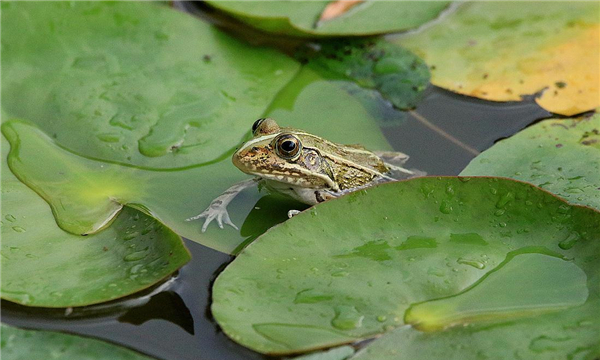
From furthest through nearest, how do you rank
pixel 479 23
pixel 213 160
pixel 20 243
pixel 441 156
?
pixel 479 23 < pixel 441 156 < pixel 213 160 < pixel 20 243

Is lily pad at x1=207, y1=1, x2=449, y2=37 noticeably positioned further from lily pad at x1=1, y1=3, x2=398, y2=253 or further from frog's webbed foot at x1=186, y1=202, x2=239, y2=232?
frog's webbed foot at x1=186, y1=202, x2=239, y2=232

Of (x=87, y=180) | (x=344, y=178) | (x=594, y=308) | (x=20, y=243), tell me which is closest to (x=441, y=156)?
(x=344, y=178)

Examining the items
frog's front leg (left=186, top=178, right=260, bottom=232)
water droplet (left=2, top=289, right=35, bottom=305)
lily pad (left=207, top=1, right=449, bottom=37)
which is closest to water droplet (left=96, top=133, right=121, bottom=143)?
frog's front leg (left=186, top=178, right=260, bottom=232)

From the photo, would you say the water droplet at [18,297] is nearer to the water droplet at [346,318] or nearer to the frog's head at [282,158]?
the frog's head at [282,158]

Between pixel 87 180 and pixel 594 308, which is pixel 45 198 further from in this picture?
pixel 594 308

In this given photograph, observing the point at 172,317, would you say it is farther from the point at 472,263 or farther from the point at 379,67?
the point at 379,67
